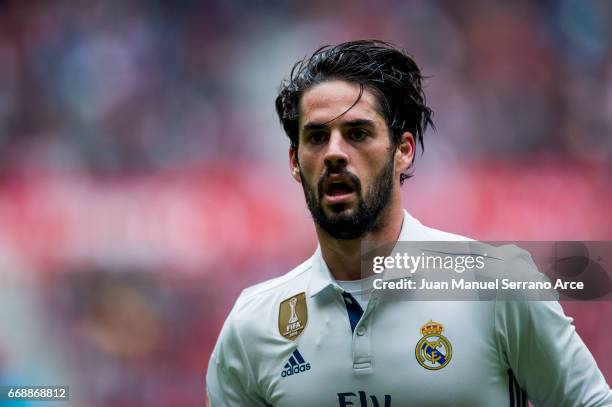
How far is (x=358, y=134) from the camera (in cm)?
293

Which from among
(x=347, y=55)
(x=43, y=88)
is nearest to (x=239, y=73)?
(x=43, y=88)

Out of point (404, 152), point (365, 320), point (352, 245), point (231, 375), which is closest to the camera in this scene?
point (365, 320)

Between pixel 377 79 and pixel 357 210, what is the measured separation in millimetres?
527

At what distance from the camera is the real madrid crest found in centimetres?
267

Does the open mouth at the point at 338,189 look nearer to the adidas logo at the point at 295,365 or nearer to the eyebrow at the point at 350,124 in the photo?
the eyebrow at the point at 350,124

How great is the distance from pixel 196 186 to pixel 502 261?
4.37 meters

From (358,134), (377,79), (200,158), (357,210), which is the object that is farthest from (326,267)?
(200,158)

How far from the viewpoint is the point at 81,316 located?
21.8ft

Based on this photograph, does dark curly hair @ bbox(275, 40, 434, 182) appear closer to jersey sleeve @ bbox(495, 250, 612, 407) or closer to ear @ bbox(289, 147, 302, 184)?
ear @ bbox(289, 147, 302, 184)

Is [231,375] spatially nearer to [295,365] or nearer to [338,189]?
[295,365]

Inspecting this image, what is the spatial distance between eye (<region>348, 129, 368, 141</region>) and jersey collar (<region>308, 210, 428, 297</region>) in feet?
1.03

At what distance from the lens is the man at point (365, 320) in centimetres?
266

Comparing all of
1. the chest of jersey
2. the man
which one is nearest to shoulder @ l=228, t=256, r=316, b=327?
the man

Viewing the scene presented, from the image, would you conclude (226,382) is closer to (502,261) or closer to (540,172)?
(502,261)
